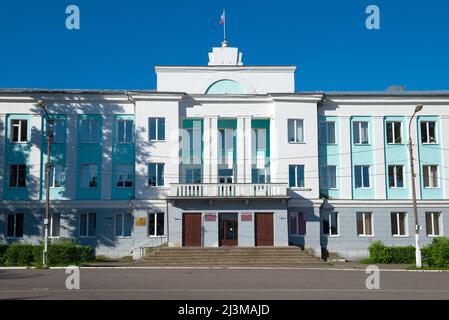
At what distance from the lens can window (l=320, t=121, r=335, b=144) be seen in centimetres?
3819

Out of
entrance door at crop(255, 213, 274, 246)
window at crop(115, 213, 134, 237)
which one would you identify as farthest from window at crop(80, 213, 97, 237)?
entrance door at crop(255, 213, 274, 246)

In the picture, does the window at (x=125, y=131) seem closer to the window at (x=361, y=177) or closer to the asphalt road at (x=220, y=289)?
the window at (x=361, y=177)

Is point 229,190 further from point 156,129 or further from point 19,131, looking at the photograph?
point 19,131

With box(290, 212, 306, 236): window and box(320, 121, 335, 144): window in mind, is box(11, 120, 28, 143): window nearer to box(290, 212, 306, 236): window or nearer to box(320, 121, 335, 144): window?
box(290, 212, 306, 236): window

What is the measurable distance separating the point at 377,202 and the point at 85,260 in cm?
1994

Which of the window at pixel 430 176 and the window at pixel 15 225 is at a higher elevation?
the window at pixel 430 176

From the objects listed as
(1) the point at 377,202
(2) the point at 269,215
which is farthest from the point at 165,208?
(1) the point at 377,202

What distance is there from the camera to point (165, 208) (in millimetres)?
36000

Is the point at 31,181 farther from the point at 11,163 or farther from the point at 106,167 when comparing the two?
the point at 106,167

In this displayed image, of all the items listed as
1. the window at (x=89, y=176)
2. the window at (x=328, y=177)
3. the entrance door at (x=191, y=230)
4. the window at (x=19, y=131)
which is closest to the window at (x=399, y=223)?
the window at (x=328, y=177)

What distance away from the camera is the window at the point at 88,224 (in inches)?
1433

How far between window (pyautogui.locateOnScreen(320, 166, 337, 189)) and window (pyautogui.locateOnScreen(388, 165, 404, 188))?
3908 mm

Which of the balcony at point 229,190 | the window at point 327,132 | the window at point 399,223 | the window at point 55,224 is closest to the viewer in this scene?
the balcony at point 229,190

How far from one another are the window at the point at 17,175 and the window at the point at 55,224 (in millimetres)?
3088
